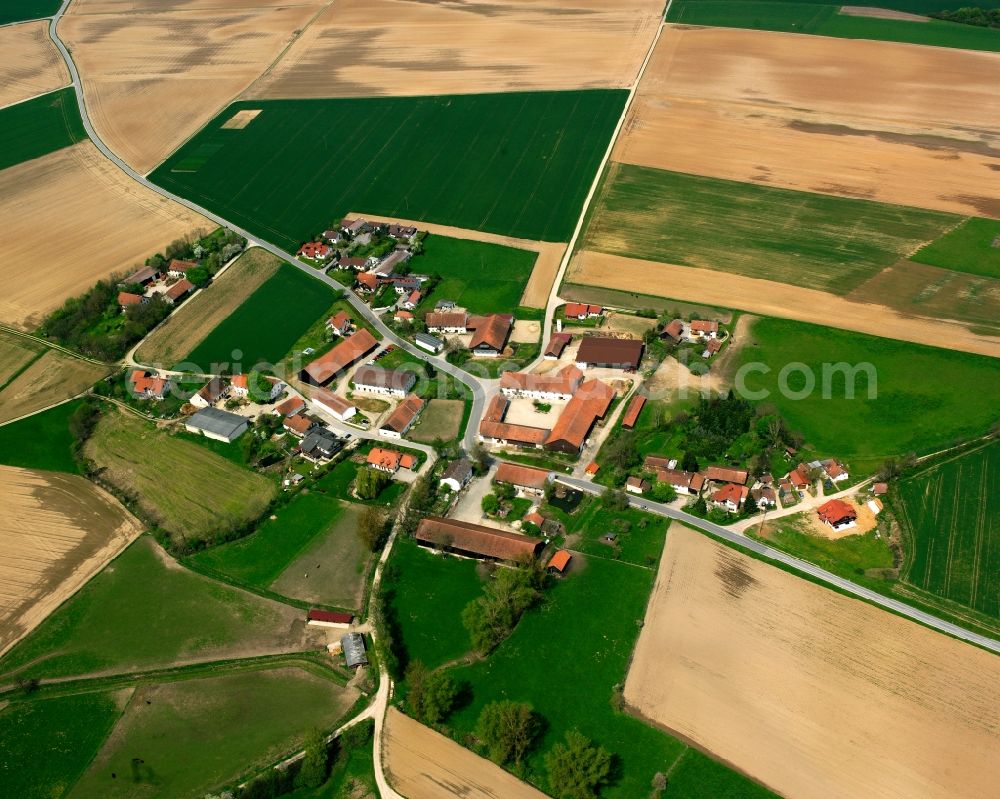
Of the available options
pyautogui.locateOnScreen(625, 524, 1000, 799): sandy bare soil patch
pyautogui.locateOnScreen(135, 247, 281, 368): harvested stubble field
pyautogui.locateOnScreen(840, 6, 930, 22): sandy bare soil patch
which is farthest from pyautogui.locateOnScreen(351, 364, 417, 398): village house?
pyautogui.locateOnScreen(840, 6, 930, 22): sandy bare soil patch

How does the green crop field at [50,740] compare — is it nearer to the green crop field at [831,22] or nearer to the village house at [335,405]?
the village house at [335,405]

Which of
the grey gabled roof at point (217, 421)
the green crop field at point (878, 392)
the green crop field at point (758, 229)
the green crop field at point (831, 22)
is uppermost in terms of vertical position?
the green crop field at point (831, 22)

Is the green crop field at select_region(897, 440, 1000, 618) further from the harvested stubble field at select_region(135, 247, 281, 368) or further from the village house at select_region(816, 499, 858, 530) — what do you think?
the harvested stubble field at select_region(135, 247, 281, 368)

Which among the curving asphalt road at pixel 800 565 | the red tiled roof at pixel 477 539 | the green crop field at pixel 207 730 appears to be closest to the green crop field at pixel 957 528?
the curving asphalt road at pixel 800 565

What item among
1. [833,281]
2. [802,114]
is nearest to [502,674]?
[833,281]

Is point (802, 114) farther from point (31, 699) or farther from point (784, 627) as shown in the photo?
point (31, 699)

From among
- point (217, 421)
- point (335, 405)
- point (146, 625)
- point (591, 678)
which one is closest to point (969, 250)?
point (591, 678)
